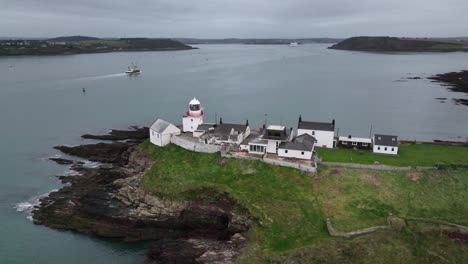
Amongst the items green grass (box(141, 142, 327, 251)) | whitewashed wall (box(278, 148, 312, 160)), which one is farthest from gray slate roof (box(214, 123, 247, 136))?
whitewashed wall (box(278, 148, 312, 160))

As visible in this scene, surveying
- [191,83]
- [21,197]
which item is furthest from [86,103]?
[21,197]

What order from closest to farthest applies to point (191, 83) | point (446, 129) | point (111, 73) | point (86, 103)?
point (446, 129)
point (86, 103)
point (191, 83)
point (111, 73)

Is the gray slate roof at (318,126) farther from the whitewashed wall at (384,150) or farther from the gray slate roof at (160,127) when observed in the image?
the gray slate roof at (160,127)

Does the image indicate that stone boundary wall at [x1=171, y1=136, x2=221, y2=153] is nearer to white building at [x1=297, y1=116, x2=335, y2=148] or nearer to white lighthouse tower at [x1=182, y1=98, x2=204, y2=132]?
white lighthouse tower at [x1=182, y1=98, x2=204, y2=132]

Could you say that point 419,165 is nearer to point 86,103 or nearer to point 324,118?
point 324,118

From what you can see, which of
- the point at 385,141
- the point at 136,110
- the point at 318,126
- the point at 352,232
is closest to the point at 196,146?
the point at 318,126

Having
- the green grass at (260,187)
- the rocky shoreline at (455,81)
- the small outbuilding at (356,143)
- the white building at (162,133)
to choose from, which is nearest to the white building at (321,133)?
the small outbuilding at (356,143)
